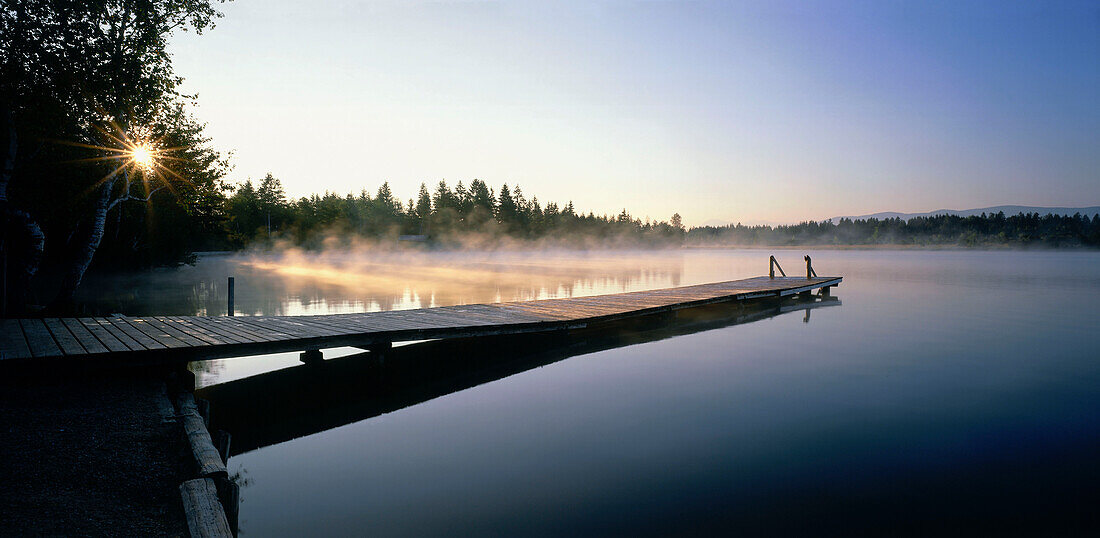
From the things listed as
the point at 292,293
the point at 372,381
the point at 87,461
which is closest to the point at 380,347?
the point at 372,381

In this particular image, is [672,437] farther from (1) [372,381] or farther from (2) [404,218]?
(2) [404,218]

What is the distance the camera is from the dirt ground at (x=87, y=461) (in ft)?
12.6

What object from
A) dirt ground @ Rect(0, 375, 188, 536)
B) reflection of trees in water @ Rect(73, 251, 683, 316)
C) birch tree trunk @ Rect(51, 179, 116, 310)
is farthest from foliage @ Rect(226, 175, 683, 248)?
dirt ground @ Rect(0, 375, 188, 536)

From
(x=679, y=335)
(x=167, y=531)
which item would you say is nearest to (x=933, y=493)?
(x=167, y=531)

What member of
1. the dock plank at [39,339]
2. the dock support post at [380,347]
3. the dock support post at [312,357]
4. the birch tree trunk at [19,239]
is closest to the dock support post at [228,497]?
the dock plank at [39,339]

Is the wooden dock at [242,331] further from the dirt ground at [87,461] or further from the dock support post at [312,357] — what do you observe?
the dock support post at [312,357]

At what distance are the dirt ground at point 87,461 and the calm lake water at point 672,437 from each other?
1.14m

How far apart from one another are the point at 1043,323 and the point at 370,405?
73.2ft

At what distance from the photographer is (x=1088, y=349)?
579 inches

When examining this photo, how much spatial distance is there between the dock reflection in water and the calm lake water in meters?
0.06

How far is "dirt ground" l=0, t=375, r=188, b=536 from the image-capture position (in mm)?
3850

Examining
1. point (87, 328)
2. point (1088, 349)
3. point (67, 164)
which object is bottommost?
point (1088, 349)

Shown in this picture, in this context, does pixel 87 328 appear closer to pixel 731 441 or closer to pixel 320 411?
pixel 320 411

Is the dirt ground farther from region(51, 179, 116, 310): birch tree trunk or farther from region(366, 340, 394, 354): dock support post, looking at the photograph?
region(51, 179, 116, 310): birch tree trunk
